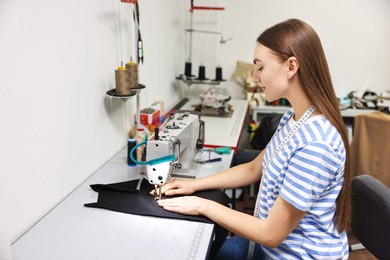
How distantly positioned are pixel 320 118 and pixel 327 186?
0.68 ft

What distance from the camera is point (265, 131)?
2750mm

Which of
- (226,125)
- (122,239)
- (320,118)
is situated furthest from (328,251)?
(226,125)

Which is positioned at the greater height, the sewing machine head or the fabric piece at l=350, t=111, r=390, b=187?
the sewing machine head

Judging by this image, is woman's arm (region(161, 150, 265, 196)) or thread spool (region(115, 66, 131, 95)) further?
thread spool (region(115, 66, 131, 95))

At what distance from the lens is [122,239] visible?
1.11 m

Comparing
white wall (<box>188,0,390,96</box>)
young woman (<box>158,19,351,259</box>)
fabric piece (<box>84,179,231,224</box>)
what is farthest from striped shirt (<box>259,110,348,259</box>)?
white wall (<box>188,0,390,96</box>)

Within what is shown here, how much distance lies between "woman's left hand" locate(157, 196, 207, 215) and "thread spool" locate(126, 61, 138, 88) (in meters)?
0.67

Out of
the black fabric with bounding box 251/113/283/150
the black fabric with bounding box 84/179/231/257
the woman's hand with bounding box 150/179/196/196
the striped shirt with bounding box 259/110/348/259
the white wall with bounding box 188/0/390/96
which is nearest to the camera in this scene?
the striped shirt with bounding box 259/110/348/259

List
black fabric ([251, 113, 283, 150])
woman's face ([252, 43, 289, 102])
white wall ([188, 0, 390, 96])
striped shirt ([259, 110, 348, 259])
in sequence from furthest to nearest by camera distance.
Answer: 1. white wall ([188, 0, 390, 96])
2. black fabric ([251, 113, 283, 150])
3. woman's face ([252, 43, 289, 102])
4. striped shirt ([259, 110, 348, 259])

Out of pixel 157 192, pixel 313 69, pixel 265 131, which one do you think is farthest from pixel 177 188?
pixel 265 131

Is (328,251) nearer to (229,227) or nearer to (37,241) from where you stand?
(229,227)

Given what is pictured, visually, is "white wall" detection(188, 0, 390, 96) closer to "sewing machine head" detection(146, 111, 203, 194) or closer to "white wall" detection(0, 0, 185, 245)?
"white wall" detection(0, 0, 185, 245)

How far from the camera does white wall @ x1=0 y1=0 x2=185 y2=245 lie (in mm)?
1066

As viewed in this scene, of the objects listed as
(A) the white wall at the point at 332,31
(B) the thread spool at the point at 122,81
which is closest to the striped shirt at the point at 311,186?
(B) the thread spool at the point at 122,81
